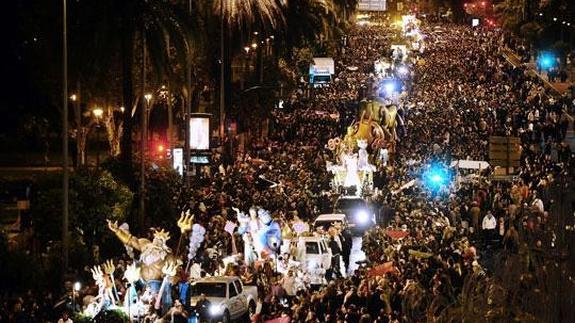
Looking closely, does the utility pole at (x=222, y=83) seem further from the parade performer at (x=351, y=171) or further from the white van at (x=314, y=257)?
the white van at (x=314, y=257)

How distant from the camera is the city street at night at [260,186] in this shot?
1970 cm

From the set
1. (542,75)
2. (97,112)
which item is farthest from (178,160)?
(542,75)

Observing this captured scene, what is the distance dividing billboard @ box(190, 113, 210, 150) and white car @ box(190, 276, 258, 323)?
19723 millimetres

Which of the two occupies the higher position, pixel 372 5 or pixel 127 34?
pixel 372 5

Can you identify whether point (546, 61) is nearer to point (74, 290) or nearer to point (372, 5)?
point (74, 290)

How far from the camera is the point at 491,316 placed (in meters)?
11.8

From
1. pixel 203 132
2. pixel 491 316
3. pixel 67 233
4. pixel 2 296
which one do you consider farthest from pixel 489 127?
pixel 491 316

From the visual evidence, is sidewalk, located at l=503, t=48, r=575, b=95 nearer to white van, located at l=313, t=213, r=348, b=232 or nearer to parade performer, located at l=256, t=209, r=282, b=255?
white van, located at l=313, t=213, r=348, b=232

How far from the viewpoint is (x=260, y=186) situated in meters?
38.7

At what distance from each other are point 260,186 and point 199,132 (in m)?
4.44

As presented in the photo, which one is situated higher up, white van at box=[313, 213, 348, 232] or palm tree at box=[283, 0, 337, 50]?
palm tree at box=[283, 0, 337, 50]

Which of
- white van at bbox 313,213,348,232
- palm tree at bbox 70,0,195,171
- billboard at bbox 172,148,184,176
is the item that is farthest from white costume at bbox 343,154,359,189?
white van at bbox 313,213,348,232

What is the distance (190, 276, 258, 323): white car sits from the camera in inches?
843

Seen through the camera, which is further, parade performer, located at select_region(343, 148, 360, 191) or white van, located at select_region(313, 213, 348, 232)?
parade performer, located at select_region(343, 148, 360, 191)
